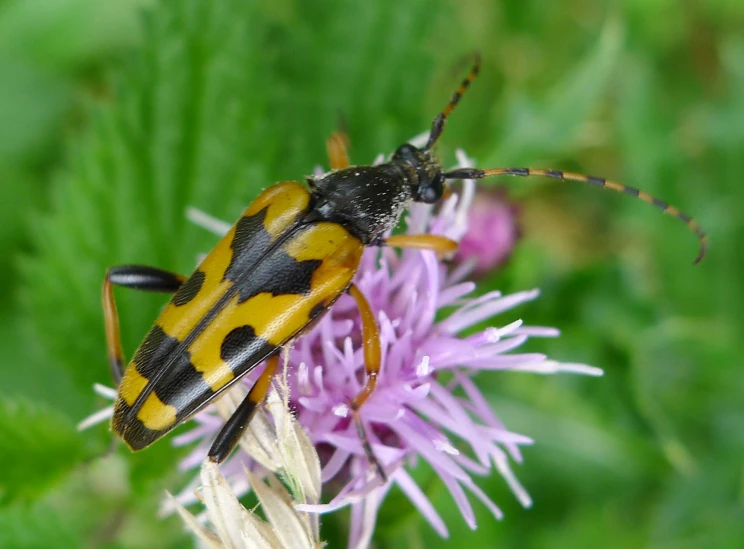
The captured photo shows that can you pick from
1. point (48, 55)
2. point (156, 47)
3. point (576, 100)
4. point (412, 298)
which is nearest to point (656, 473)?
point (576, 100)

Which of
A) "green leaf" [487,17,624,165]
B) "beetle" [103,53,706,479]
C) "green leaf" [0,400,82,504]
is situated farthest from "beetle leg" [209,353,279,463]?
"green leaf" [487,17,624,165]

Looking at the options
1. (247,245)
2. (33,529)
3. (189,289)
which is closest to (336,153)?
(247,245)

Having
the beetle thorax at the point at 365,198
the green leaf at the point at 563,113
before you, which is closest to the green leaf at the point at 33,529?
the beetle thorax at the point at 365,198

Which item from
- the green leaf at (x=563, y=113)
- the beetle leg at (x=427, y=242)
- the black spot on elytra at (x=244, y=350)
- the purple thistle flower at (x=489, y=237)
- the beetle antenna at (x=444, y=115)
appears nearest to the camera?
the black spot on elytra at (x=244, y=350)

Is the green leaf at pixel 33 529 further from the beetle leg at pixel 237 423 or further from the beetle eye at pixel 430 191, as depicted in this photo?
the beetle eye at pixel 430 191

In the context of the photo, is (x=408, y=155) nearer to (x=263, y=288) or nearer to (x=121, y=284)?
(x=263, y=288)

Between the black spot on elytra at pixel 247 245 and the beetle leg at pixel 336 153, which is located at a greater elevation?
the beetle leg at pixel 336 153
